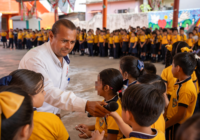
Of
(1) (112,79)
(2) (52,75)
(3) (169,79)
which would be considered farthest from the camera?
(3) (169,79)

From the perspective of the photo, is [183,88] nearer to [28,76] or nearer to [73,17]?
[28,76]

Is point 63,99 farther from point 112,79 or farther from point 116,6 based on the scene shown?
point 116,6

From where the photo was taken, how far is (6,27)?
74.2ft

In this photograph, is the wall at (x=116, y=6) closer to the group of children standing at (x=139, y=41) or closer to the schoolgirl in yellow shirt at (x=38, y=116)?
the group of children standing at (x=139, y=41)

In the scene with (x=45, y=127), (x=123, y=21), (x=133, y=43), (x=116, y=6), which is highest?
(x=116, y=6)

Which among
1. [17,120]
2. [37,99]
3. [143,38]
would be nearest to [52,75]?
[37,99]

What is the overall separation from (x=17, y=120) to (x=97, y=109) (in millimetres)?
652

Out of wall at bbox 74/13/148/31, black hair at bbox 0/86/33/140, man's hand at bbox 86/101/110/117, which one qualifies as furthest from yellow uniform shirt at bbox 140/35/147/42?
black hair at bbox 0/86/33/140

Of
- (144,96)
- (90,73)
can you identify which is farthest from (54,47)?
(90,73)

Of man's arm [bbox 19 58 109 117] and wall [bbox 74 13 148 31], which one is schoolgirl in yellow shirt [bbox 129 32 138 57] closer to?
wall [bbox 74 13 148 31]

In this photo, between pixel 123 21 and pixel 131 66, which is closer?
pixel 131 66

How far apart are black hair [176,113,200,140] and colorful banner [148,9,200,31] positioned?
12882 mm

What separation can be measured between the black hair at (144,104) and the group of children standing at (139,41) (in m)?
7.08

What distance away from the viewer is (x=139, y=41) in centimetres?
891
